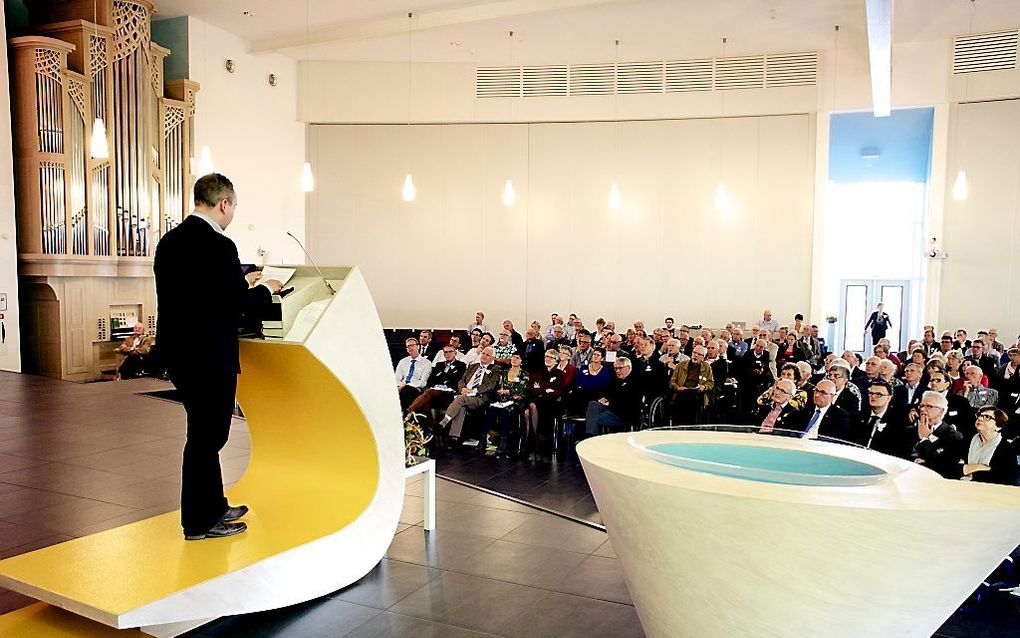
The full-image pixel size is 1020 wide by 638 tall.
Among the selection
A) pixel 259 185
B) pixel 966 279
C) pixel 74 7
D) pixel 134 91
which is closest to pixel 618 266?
pixel 966 279

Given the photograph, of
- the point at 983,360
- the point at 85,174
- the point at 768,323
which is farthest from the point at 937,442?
the point at 85,174

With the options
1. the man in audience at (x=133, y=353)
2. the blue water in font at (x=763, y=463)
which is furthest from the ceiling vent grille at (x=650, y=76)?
the blue water in font at (x=763, y=463)

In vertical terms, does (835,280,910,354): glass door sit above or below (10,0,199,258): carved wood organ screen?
below

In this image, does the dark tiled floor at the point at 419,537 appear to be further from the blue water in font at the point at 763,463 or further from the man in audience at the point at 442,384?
the man in audience at the point at 442,384

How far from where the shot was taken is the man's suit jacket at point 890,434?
16.3ft

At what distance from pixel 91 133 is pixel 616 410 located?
749 cm

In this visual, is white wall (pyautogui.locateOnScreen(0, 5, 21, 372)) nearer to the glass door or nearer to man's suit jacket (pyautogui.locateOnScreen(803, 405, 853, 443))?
man's suit jacket (pyautogui.locateOnScreen(803, 405, 853, 443))

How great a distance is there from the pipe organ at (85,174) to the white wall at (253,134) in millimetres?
798

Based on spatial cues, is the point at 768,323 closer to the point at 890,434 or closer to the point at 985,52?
the point at 985,52

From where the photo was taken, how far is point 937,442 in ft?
14.6

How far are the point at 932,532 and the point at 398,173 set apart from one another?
12.3 m

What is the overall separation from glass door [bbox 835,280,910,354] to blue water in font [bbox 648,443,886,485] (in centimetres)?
1327

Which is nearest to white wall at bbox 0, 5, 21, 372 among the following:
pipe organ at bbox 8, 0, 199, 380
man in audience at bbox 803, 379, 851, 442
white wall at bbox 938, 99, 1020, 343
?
pipe organ at bbox 8, 0, 199, 380

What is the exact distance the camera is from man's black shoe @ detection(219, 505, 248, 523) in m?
3.08
